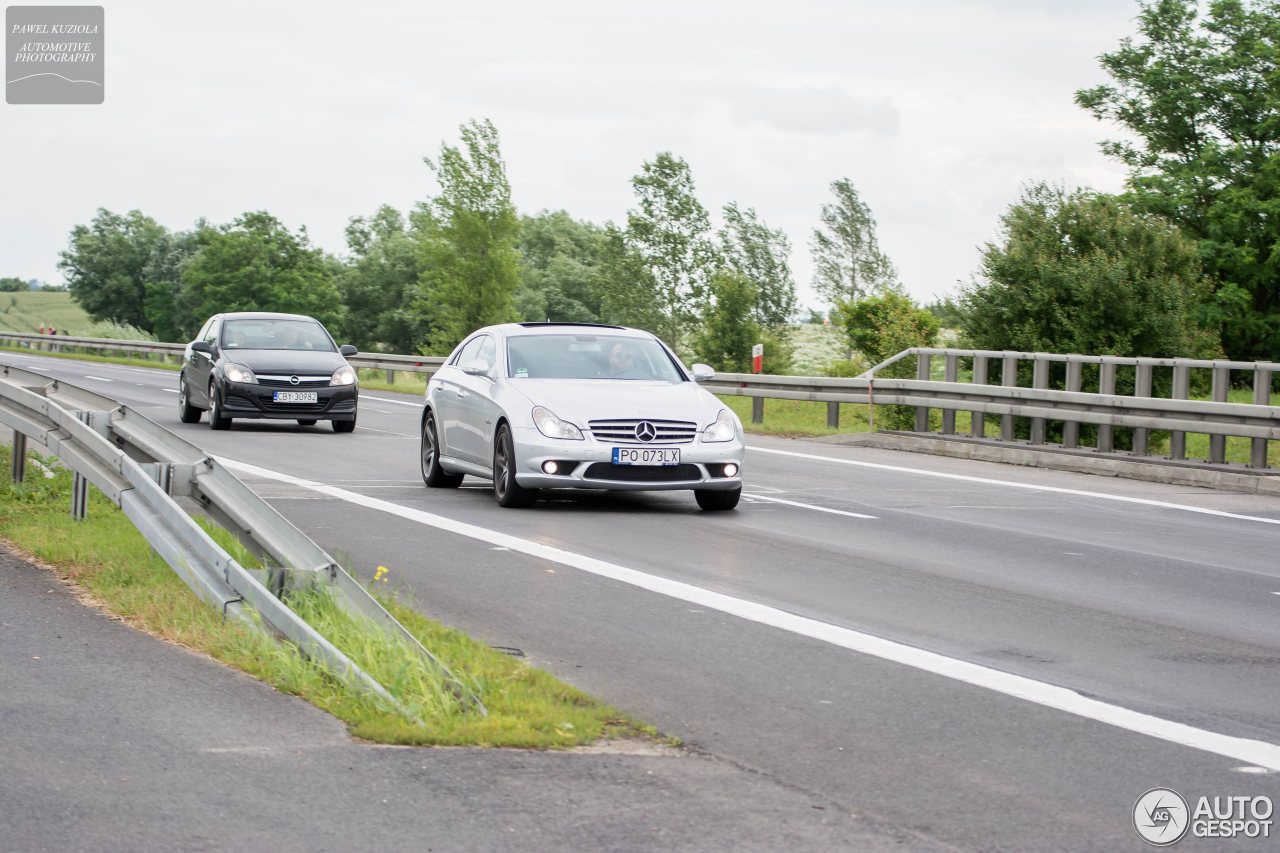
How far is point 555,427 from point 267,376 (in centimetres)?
1010

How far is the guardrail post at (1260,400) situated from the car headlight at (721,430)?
695 cm

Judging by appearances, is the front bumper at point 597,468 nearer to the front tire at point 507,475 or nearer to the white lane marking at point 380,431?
the front tire at point 507,475

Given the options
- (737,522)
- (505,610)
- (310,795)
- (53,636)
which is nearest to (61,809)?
(310,795)

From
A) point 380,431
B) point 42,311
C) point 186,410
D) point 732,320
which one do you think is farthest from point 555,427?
point 42,311

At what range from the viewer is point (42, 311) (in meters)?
159

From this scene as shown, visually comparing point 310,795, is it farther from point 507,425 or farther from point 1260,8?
point 1260,8

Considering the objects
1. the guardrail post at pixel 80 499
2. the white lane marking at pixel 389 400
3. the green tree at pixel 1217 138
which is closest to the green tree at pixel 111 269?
the green tree at pixel 1217 138

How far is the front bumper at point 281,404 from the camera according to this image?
70.2ft

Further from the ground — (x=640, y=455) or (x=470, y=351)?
(x=470, y=351)

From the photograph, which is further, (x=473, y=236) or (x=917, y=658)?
(x=473, y=236)

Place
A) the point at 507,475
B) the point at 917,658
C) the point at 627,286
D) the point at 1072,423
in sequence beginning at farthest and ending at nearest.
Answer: the point at 627,286 < the point at 1072,423 < the point at 507,475 < the point at 917,658

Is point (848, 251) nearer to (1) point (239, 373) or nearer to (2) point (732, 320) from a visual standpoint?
(2) point (732, 320)

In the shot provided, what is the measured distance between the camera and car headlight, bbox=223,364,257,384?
70.2ft

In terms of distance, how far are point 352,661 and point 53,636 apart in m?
1.95
